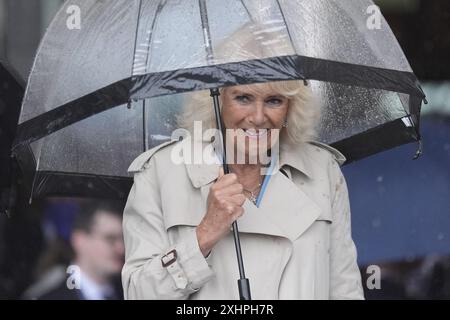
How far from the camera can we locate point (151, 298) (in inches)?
137

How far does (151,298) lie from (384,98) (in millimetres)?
1167

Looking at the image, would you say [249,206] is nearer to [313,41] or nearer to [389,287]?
[313,41]

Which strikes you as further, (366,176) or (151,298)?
(366,176)

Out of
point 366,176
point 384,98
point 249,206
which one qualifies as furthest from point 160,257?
point 366,176

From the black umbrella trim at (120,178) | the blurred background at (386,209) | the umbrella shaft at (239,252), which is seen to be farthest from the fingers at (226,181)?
the blurred background at (386,209)

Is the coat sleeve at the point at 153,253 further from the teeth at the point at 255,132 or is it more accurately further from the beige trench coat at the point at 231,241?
the teeth at the point at 255,132

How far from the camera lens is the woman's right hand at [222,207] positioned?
11.1ft

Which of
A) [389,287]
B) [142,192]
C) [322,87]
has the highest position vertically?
[322,87]

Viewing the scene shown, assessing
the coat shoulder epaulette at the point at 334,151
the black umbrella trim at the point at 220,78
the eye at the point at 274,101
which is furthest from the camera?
the coat shoulder epaulette at the point at 334,151

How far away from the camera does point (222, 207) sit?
133 inches

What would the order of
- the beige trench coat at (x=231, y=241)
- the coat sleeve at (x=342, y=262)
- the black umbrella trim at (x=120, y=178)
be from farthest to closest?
the black umbrella trim at (x=120, y=178) → the coat sleeve at (x=342, y=262) → the beige trench coat at (x=231, y=241)

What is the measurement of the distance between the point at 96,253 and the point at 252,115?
2.55 metres
